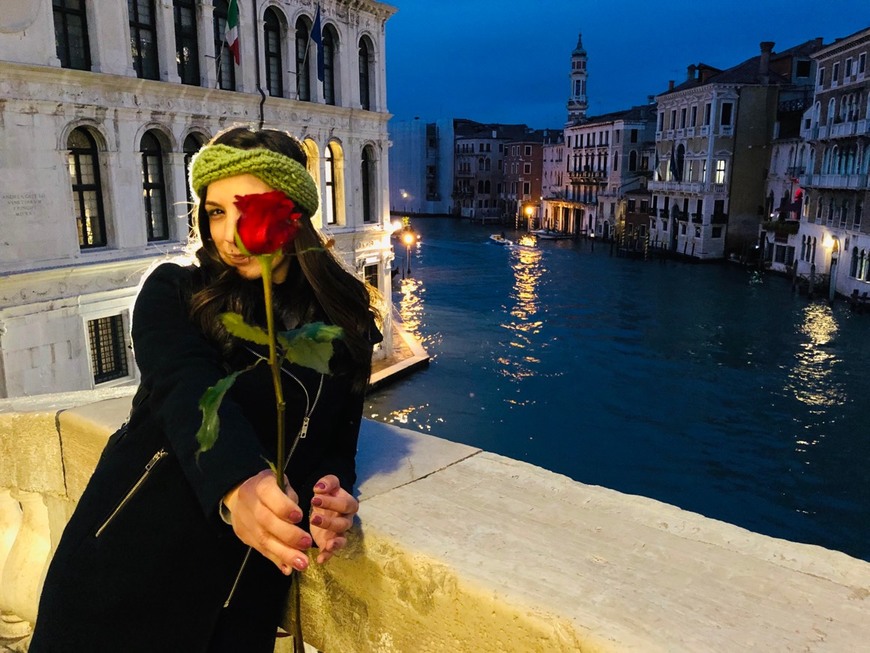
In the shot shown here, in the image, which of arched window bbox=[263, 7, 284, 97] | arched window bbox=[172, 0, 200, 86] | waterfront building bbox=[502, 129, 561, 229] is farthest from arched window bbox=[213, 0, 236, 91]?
waterfront building bbox=[502, 129, 561, 229]

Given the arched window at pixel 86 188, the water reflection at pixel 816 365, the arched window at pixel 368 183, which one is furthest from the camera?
the water reflection at pixel 816 365

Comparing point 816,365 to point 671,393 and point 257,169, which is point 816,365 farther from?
point 257,169

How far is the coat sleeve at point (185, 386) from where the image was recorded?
1123 mm

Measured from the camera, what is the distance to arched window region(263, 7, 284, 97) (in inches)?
536

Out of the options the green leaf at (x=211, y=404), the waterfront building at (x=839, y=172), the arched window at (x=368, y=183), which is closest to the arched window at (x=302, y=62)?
the arched window at (x=368, y=183)

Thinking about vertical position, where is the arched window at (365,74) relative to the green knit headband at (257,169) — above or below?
above

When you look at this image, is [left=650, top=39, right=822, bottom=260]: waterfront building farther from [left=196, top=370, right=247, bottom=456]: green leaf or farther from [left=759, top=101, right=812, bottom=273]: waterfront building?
[left=196, top=370, right=247, bottom=456]: green leaf

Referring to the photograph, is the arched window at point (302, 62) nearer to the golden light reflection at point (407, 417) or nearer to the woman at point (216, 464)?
the golden light reflection at point (407, 417)

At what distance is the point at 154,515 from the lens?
4.02 feet

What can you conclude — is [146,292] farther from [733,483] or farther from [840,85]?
[840,85]

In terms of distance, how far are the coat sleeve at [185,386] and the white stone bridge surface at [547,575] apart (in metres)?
0.32

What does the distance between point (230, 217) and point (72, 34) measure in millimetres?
10741

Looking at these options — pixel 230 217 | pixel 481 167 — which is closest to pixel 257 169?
pixel 230 217

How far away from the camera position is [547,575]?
118 cm
